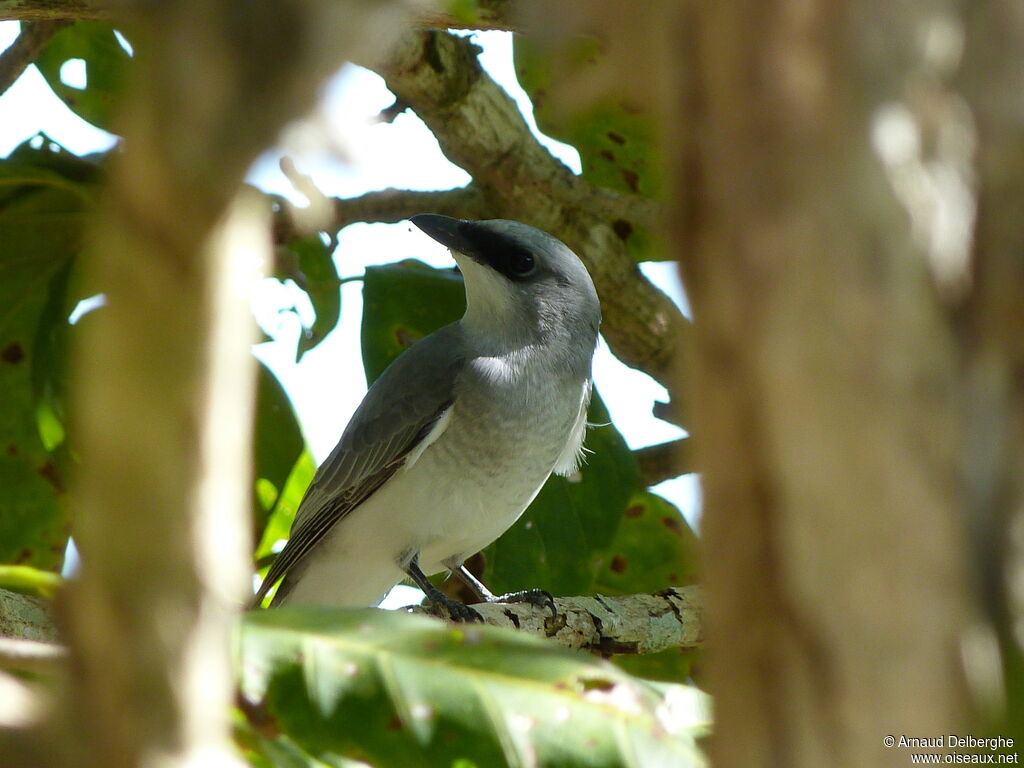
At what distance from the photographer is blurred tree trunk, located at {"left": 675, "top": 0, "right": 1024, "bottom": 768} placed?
2.07ft

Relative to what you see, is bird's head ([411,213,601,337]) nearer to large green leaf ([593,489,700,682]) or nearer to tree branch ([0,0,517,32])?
large green leaf ([593,489,700,682])

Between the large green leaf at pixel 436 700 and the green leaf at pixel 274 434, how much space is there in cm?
301

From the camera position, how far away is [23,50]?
439 centimetres

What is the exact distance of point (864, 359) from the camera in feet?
2.09

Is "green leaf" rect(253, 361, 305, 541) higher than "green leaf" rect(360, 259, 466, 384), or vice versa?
"green leaf" rect(360, 259, 466, 384)

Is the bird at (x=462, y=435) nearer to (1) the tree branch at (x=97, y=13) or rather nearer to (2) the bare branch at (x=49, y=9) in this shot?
(1) the tree branch at (x=97, y=13)

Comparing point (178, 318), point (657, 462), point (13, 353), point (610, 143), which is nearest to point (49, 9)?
point (13, 353)

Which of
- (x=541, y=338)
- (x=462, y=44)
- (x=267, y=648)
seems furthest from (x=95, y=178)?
(x=267, y=648)

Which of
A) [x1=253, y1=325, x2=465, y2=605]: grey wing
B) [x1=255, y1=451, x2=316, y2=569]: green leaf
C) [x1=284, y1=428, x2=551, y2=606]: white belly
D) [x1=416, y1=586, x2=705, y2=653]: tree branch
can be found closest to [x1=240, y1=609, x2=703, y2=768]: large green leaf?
[x1=416, y1=586, x2=705, y2=653]: tree branch

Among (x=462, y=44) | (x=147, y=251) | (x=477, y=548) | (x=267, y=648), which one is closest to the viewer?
(x=147, y=251)

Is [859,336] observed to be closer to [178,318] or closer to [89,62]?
[178,318]

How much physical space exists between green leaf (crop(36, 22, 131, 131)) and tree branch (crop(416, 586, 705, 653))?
8.71 ft

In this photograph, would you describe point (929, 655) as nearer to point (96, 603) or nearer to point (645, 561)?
point (96, 603)

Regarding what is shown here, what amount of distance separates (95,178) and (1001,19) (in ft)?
14.6
